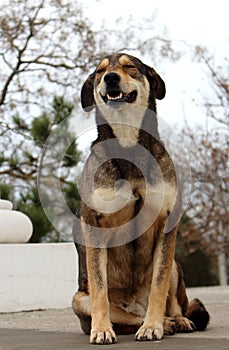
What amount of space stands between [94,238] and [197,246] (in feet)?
52.1

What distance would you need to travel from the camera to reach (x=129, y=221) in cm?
475

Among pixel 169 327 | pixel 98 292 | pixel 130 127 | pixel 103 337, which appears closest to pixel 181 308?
pixel 169 327

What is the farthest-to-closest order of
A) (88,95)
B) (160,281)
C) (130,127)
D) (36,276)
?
(36,276) < (88,95) < (130,127) < (160,281)

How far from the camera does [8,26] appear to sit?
56.3 ft

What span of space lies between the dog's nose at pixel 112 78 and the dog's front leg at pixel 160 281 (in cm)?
114

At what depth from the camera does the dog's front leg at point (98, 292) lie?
4484mm

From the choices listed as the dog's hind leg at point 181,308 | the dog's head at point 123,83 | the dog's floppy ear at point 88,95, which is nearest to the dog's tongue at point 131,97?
the dog's head at point 123,83

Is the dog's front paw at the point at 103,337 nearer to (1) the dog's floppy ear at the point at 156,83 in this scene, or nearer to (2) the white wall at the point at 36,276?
(1) the dog's floppy ear at the point at 156,83

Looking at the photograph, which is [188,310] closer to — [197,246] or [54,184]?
[54,184]

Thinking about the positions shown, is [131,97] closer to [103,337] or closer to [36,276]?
[103,337]

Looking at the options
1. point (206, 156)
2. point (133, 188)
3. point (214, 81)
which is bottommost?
point (133, 188)

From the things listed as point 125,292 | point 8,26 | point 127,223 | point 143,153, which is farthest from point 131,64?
point 8,26

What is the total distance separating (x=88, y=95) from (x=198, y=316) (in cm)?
194

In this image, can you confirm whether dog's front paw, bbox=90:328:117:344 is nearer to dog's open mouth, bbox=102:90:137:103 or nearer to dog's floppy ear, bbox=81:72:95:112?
dog's open mouth, bbox=102:90:137:103
